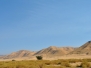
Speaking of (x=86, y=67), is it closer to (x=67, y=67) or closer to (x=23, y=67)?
(x=67, y=67)

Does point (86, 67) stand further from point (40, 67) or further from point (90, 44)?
point (90, 44)

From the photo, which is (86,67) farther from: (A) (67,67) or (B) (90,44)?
(B) (90,44)

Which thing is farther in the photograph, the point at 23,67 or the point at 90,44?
the point at 90,44

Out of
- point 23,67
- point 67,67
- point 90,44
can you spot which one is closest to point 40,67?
point 23,67

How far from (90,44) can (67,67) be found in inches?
4396

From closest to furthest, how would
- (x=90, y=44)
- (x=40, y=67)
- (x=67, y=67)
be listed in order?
(x=40, y=67) → (x=67, y=67) → (x=90, y=44)

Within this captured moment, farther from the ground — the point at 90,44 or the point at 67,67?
the point at 90,44

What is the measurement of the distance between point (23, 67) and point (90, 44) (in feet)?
376

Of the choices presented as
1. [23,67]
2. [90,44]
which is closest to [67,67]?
[23,67]

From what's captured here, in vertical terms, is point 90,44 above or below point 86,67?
above

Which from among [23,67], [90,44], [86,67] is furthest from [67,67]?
[90,44]

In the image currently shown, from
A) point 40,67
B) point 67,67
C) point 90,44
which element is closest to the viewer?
point 40,67

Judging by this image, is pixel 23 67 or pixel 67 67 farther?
pixel 67 67

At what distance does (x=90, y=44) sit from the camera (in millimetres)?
131750
